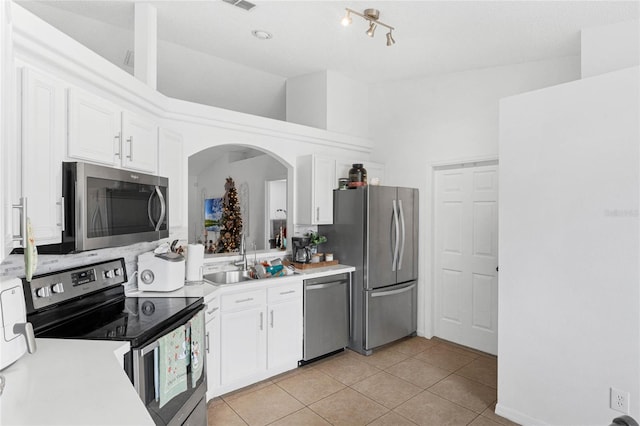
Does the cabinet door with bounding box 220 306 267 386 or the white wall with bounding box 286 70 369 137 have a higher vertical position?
the white wall with bounding box 286 70 369 137

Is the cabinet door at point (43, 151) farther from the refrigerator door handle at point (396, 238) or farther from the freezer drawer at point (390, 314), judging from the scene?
the refrigerator door handle at point (396, 238)

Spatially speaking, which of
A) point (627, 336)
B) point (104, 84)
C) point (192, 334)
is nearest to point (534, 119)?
point (627, 336)

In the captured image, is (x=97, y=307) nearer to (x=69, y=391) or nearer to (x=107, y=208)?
(x=107, y=208)

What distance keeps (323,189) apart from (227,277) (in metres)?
1.40

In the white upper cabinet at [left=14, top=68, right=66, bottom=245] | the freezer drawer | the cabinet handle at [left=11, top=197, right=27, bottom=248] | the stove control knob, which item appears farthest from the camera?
the freezer drawer

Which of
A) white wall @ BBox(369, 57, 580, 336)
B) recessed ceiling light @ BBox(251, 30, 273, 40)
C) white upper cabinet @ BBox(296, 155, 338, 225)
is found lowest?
white upper cabinet @ BBox(296, 155, 338, 225)

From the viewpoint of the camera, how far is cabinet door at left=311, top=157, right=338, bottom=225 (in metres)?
4.03

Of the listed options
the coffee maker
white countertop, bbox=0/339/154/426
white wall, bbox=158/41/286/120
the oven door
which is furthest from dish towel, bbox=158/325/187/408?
white wall, bbox=158/41/286/120

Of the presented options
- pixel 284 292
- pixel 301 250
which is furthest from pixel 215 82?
pixel 284 292

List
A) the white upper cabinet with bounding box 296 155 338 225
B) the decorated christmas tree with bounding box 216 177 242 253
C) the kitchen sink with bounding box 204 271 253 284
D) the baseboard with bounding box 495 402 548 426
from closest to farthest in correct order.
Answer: the baseboard with bounding box 495 402 548 426 < the kitchen sink with bounding box 204 271 253 284 < the white upper cabinet with bounding box 296 155 338 225 < the decorated christmas tree with bounding box 216 177 242 253

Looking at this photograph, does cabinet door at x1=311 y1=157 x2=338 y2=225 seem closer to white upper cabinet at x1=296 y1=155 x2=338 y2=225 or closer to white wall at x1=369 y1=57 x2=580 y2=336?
white upper cabinet at x1=296 y1=155 x2=338 y2=225

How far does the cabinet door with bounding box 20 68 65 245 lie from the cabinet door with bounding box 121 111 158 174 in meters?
0.49

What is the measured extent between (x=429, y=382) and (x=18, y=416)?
3.06 metres

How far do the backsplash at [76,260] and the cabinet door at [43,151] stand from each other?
0.48 meters
